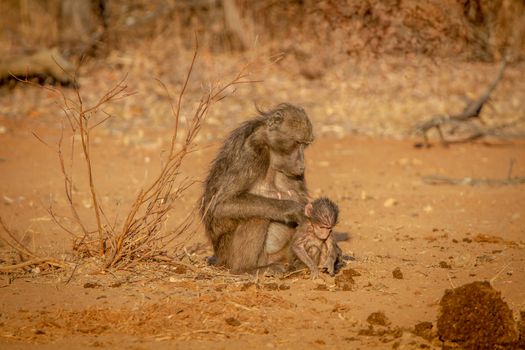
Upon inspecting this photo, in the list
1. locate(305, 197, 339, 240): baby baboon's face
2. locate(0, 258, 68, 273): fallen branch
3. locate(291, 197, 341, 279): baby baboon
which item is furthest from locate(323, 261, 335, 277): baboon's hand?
locate(0, 258, 68, 273): fallen branch

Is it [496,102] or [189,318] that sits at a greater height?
[496,102]

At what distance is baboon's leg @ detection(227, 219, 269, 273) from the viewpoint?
19.0 feet

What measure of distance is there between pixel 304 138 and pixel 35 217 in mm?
3578

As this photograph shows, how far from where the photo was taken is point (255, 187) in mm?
5961

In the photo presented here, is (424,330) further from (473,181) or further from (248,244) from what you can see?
(473,181)

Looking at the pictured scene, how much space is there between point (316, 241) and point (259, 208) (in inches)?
18.4

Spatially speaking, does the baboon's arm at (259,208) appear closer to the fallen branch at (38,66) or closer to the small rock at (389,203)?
the small rock at (389,203)

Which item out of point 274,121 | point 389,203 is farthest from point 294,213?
point 389,203

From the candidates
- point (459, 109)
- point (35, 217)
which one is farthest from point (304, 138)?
point (459, 109)

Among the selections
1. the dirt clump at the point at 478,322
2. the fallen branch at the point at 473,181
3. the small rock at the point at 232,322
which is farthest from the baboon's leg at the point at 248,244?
the fallen branch at the point at 473,181

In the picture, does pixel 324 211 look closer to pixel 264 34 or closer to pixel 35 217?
pixel 35 217

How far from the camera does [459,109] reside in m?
14.1

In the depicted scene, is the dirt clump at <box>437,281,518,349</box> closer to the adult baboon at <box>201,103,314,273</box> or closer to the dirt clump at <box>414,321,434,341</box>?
the dirt clump at <box>414,321,434,341</box>

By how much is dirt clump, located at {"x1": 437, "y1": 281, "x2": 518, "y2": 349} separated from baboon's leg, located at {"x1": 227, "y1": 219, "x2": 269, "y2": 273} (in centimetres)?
162
